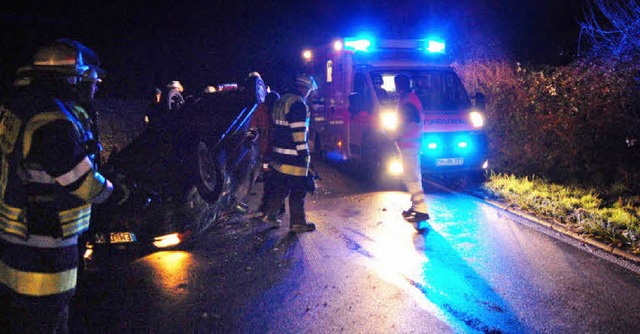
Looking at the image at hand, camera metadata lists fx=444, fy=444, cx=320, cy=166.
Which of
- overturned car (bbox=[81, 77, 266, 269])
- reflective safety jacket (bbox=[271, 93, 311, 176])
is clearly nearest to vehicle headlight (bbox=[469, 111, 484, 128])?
reflective safety jacket (bbox=[271, 93, 311, 176])

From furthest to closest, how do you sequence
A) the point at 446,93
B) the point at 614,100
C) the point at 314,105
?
1. the point at 314,105
2. the point at 446,93
3. the point at 614,100

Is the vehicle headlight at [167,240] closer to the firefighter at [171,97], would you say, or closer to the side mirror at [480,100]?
the firefighter at [171,97]

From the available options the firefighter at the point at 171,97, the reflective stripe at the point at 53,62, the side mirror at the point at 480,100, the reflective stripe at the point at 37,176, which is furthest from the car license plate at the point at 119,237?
the side mirror at the point at 480,100

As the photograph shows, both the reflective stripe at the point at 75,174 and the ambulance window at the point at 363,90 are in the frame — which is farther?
the ambulance window at the point at 363,90

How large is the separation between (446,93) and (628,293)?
546cm

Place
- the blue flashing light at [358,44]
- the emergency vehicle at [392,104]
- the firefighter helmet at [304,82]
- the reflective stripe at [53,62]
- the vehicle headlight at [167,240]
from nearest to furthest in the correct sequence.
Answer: the reflective stripe at [53,62]
the vehicle headlight at [167,240]
the firefighter helmet at [304,82]
the emergency vehicle at [392,104]
the blue flashing light at [358,44]

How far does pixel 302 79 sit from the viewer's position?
5.46 meters

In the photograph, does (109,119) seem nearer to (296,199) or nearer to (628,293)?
(296,199)

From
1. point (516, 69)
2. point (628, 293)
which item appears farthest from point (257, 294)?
point (516, 69)

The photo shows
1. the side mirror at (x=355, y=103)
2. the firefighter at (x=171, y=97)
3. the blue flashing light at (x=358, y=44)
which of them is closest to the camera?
the firefighter at (x=171, y=97)

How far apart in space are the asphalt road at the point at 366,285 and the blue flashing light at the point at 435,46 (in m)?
4.48

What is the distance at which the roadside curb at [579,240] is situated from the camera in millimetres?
4496

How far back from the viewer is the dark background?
36.8ft

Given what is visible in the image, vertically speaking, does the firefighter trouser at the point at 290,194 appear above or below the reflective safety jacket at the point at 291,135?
below
